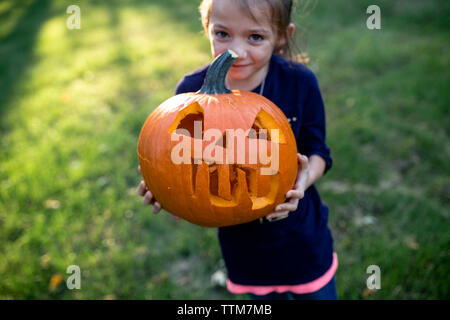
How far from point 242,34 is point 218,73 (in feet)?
0.75

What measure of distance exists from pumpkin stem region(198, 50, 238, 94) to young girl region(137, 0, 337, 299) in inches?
5.2

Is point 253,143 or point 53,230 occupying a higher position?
point 253,143

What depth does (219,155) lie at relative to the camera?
131 centimetres

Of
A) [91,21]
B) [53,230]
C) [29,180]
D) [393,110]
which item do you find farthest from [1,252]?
[91,21]

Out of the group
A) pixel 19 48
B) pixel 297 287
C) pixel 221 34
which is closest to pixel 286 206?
pixel 297 287

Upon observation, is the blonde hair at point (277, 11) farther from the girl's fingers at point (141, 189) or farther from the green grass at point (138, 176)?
the girl's fingers at point (141, 189)

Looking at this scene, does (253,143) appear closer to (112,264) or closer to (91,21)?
(112,264)

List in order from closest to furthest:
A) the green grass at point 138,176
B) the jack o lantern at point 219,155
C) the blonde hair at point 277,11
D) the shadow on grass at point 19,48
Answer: the jack o lantern at point 219,155, the blonde hair at point 277,11, the green grass at point 138,176, the shadow on grass at point 19,48

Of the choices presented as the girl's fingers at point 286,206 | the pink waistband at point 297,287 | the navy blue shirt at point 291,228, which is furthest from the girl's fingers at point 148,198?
the pink waistband at point 297,287

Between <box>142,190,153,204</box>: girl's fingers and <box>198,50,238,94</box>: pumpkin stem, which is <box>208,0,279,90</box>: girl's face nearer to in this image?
<box>198,50,238,94</box>: pumpkin stem

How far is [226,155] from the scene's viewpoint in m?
1.32

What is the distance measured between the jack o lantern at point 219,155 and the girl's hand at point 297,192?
0.03 metres

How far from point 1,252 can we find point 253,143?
255 cm

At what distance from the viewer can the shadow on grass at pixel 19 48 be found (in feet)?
18.1
